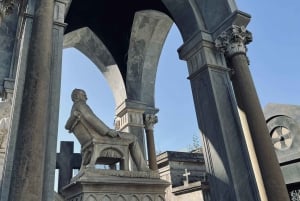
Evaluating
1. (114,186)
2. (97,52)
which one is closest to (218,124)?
(114,186)

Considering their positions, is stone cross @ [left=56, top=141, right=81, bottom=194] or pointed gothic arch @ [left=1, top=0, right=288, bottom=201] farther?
stone cross @ [left=56, top=141, right=81, bottom=194]

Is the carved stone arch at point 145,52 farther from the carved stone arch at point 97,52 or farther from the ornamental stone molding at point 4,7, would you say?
the ornamental stone molding at point 4,7

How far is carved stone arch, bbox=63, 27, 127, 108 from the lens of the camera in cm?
962

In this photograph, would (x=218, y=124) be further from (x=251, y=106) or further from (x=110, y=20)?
(x=110, y=20)

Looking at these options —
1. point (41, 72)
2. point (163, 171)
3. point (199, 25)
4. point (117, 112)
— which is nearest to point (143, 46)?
point (117, 112)

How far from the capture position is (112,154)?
15.4 ft

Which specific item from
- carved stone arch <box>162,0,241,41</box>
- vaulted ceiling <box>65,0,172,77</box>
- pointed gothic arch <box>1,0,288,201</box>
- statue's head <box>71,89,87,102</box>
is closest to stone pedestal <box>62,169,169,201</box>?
pointed gothic arch <box>1,0,288,201</box>

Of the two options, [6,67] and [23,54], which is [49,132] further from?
[6,67]

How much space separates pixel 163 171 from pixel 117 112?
403cm

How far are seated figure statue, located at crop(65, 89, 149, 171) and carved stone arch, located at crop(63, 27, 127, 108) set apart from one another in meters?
4.72

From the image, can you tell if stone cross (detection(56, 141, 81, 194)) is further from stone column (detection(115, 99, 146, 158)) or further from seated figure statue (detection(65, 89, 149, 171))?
seated figure statue (detection(65, 89, 149, 171))

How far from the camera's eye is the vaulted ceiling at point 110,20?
938 centimetres

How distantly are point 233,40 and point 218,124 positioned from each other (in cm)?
172

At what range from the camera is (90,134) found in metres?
4.61
